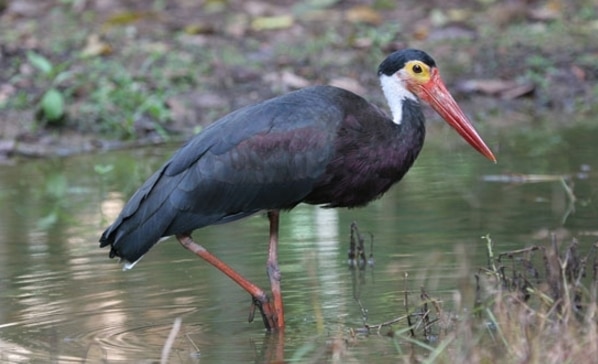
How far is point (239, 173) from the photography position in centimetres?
700

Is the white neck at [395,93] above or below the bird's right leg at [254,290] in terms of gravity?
above

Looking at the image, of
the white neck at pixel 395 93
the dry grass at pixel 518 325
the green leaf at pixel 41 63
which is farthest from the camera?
the green leaf at pixel 41 63

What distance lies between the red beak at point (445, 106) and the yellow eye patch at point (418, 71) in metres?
0.03

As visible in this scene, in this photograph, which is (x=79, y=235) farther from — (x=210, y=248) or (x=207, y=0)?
(x=207, y=0)

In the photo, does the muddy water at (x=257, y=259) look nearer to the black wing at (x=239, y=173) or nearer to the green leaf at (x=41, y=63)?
the black wing at (x=239, y=173)

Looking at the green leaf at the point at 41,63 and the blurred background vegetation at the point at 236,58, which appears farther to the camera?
the green leaf at the point at 41,63

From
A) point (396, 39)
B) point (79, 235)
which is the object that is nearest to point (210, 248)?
point (79, 235)

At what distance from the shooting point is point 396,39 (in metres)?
14.4

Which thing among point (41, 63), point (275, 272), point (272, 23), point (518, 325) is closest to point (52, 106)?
point (41, 63)

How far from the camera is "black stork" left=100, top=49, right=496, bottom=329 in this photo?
22.7 feet

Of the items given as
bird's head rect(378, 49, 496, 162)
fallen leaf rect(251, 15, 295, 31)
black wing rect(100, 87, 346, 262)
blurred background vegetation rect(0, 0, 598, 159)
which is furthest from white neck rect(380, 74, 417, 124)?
fallen leaf rect(251, 15, 295, 31)

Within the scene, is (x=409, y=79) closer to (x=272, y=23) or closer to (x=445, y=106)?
(x=445, y=106)

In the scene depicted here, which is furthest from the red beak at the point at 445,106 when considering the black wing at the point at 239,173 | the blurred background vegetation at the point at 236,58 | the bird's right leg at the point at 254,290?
the blurred background vegetation at the point at 236,58

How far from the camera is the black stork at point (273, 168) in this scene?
A: 6.91 m
